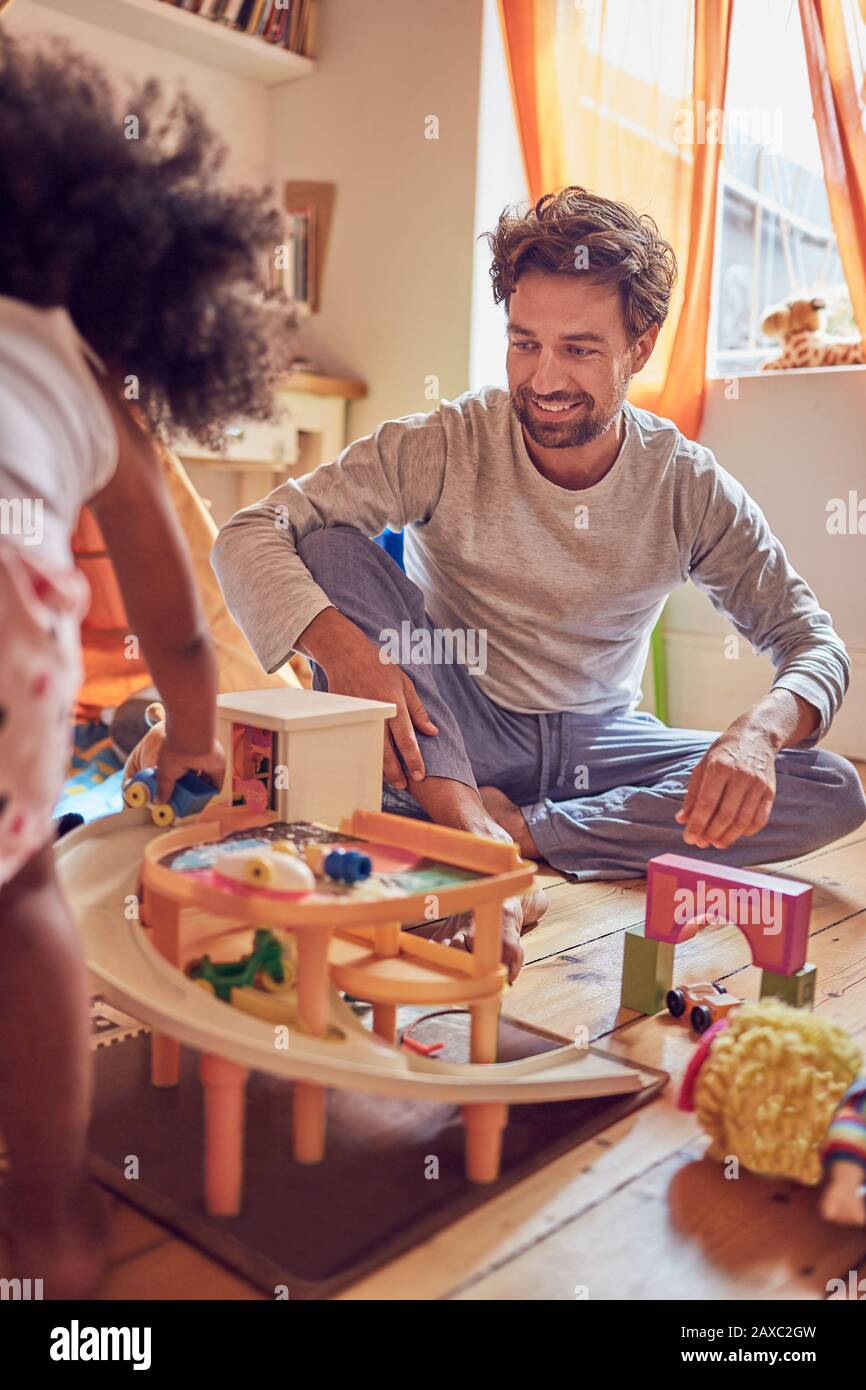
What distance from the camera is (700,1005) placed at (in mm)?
1031

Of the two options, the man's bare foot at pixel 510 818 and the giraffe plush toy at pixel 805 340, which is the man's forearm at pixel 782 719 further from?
the giraffe plush toy at pixel 805 340

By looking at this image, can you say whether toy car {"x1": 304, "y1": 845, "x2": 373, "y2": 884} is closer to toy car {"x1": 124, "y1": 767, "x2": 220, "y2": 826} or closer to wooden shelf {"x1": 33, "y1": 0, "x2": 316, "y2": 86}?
toy car {"x1": 124, "y1": 767, "x2": 220, "y2": 826}

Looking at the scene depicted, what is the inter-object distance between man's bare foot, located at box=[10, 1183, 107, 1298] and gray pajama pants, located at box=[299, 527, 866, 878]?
810 mm

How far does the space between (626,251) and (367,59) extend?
1.57 metres

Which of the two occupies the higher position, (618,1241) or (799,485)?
(799,485)

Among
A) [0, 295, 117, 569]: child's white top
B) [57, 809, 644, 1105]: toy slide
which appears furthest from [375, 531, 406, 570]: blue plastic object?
[0, 295, 117, 569]: child's white top

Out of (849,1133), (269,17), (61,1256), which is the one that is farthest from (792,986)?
(269,17)

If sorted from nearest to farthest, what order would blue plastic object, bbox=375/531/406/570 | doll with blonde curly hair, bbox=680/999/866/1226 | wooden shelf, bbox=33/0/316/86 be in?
doll with blonde curly hair, bbox=680/999/866/1226
blue plastic object, bbox=375/531/406/570
wooden shelf, bbox=33/0/316/86

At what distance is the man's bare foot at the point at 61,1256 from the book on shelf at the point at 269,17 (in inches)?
97.5

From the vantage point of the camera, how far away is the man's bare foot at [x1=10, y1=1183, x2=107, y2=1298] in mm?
611

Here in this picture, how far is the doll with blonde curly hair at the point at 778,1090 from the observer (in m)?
0.75

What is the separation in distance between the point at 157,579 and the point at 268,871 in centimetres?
18

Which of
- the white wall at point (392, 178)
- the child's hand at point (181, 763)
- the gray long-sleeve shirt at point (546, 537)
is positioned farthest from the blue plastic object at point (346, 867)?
the white wall at point (392, 178)

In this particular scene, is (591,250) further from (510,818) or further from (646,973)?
(646,973)
